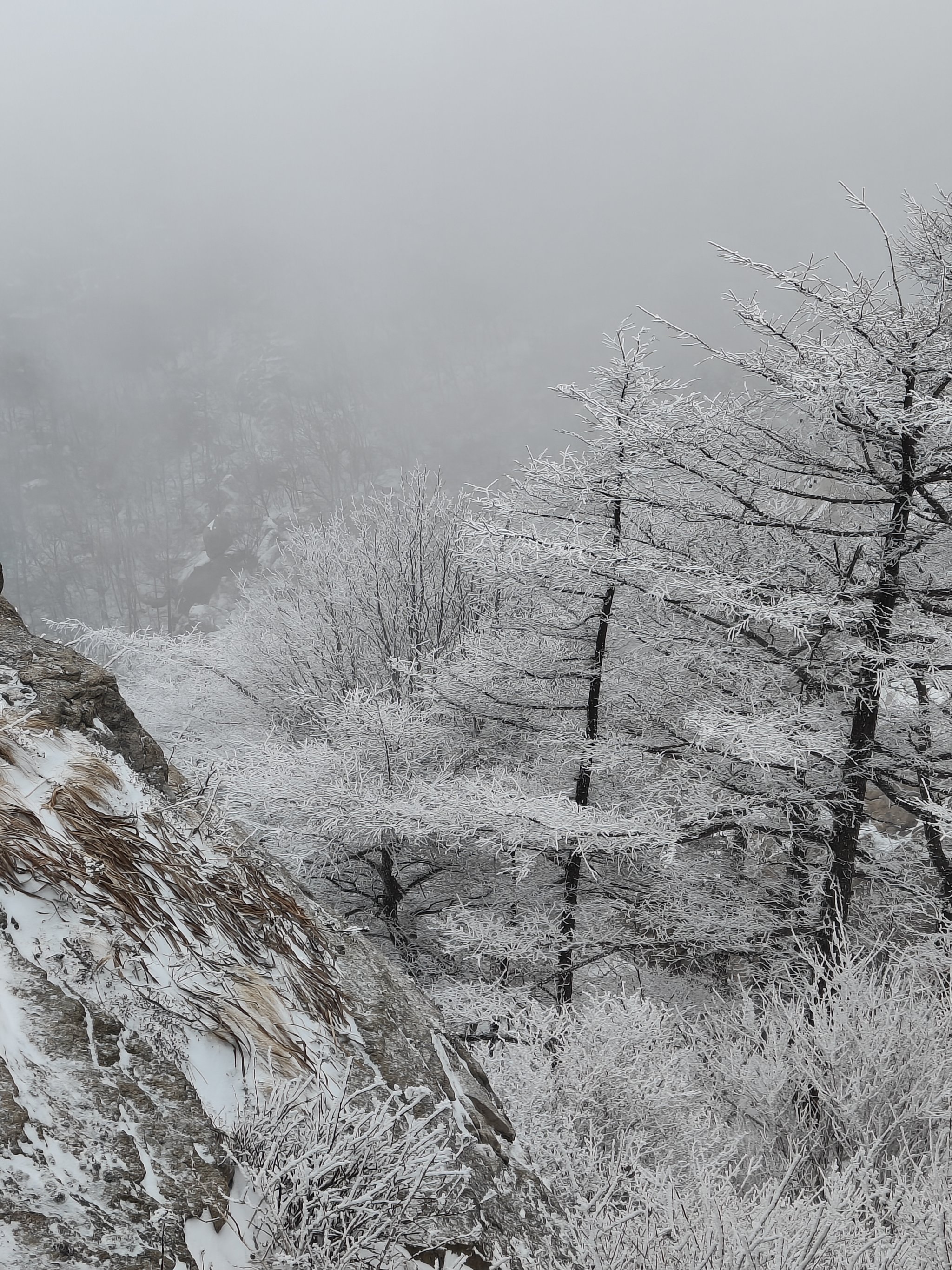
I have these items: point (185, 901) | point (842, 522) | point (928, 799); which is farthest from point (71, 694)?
point (842, 522)

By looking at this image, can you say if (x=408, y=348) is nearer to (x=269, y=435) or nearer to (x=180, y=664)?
(x=269, y=435)

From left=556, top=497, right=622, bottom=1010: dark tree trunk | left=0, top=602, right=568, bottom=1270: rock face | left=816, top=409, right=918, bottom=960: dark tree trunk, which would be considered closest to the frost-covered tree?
left=816, top=409, right=918, bottom=960: dark tree trunk

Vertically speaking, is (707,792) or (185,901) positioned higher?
(185,901)

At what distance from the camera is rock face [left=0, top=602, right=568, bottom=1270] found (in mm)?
1448

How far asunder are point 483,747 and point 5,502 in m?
103

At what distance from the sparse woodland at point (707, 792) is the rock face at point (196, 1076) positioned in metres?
0.53

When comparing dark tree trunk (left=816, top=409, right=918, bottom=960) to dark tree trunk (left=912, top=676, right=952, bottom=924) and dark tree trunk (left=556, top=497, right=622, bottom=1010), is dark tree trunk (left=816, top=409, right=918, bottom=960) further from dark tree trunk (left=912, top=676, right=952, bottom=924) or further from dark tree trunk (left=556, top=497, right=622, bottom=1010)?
dark tree trunk (left=556, top=497, right=622, bottom=1010)

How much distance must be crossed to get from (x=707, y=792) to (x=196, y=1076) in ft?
16.7

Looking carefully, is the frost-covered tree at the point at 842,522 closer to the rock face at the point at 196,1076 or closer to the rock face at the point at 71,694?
the rock face at the point at 196,1076

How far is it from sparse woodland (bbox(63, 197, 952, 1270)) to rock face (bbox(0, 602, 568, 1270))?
1.74 ft

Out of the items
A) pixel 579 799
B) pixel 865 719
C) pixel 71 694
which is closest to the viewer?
pixel 71 694

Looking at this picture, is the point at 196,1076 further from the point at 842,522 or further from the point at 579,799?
the point at 842,522

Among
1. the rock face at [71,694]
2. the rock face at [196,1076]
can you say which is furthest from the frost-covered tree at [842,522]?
the rock face at [71,694]

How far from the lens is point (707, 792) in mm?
6113
